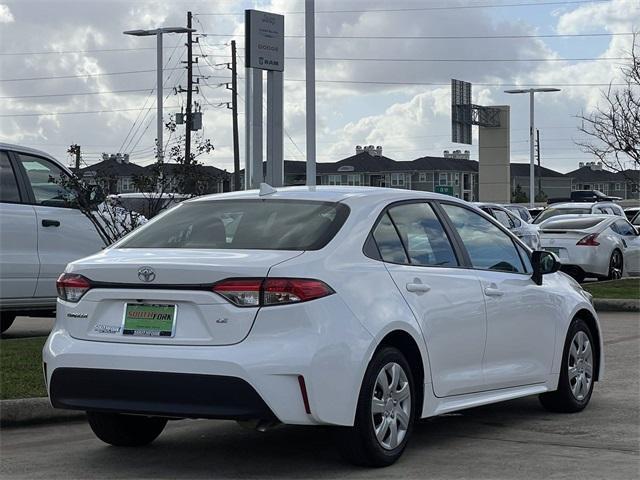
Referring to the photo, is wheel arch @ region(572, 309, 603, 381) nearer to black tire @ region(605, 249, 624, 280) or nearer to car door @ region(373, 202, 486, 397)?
car door @ region(373, 202, 486, 397)

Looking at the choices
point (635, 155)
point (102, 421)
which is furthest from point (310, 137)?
point (102, 421)

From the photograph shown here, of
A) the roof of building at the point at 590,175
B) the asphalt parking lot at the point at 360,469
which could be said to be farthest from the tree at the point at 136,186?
the roof of building at the point at 590,175

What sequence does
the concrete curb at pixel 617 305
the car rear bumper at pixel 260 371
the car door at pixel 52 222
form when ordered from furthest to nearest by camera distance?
1. the concrete curb at pixel 617 305
2. the car door at pixel 52 222
3. the car rear bumper at pixel 260 371

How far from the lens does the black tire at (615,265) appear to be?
2236cm

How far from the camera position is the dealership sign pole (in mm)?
16578

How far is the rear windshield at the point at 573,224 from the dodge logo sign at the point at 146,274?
16986mm

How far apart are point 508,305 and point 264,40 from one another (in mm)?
9742

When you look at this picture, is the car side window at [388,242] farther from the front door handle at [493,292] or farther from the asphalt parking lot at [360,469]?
the asphalt parking lot at [360,469]

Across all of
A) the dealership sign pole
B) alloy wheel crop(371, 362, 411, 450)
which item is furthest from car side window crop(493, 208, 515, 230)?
Result: alloy wheel crop(371, 362, 411, 450)

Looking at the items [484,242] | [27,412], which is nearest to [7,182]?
[27,412]

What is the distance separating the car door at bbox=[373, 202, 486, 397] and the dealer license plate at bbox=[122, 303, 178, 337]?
1.34 m

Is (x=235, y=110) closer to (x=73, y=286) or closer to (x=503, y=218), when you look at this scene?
(x=503, y=218)

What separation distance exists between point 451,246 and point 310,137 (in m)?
13.3

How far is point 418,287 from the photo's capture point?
6.89 meters
